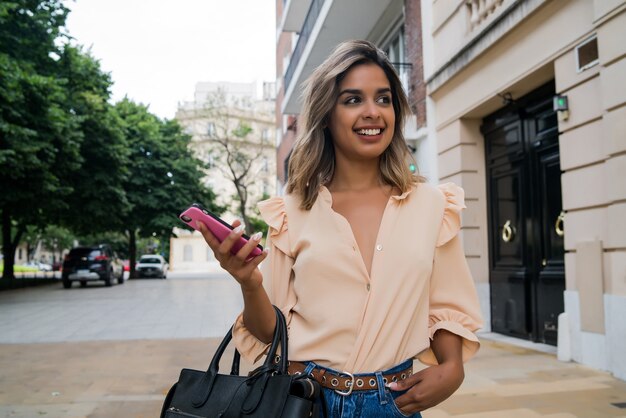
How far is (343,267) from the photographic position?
174 cm

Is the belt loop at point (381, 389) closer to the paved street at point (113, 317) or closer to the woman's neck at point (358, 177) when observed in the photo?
the woman's neck at point (358, 177)

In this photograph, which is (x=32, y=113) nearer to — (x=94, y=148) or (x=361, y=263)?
(x=94, y=148)

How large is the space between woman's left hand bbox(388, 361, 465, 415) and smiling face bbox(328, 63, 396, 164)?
71cm

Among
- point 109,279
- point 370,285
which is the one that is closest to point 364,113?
point 370,285

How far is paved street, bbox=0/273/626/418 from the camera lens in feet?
16.5

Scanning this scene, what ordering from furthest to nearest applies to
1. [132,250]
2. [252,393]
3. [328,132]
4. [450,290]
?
[132,250] < [328,132] < [450,290] < [252,393]

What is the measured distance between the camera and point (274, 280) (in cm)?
189

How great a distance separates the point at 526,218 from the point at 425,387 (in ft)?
23.8

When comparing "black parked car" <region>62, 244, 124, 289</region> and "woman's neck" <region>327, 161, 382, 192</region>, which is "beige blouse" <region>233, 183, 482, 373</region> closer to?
"woman's neck" <region>327, 161, 382, 192</region>

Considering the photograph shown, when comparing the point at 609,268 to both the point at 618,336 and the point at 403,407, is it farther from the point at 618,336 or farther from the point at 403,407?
the point at 403,407

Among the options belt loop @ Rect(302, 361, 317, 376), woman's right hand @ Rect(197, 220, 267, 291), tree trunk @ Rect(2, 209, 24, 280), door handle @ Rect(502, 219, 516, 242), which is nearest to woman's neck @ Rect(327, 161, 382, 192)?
woman's right hand @ Rect(197, 220, 267, 291)

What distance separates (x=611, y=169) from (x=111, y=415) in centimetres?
532

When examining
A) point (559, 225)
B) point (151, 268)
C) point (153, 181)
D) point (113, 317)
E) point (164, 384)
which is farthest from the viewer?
point (151, 268)

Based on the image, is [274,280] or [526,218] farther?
[526,218]
